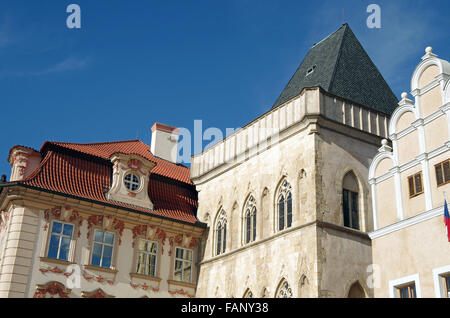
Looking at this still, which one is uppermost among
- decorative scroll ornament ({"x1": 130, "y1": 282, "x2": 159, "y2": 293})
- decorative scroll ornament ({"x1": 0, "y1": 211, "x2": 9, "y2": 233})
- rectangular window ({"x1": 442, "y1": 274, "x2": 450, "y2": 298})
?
decorative scroll ornament ({"x1": 0, "y1": 211, "x2": 9, "y2": 233})

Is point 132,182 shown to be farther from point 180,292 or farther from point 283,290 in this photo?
point 283,290

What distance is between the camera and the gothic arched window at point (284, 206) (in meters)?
22.1

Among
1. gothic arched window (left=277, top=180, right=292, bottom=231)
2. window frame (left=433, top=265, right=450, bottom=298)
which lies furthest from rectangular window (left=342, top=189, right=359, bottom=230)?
window frame (left=433, top=265, right=450, bottom=298)

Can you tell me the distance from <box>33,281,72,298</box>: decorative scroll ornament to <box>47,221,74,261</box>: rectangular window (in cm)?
104

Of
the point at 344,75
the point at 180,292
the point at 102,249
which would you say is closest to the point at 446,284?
the point at 344,75

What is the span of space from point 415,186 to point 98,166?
13.1m

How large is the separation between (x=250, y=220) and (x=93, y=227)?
615 cm

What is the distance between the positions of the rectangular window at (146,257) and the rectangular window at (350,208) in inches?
319

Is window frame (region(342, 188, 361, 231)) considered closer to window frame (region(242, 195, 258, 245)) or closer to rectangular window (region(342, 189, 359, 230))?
rectangular window (region(342, 189, 359, 230))

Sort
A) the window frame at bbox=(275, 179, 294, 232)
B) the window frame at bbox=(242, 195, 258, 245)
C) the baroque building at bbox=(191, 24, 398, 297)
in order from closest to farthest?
the baroque building at bbox=(191, 24, 398, 297) → the window frame at bbox=(275, 179, 294, 232) → the window frame at bbox=(242, 195, 258, 245)

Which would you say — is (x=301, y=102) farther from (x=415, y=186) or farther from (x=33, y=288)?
(x=33, y=288)

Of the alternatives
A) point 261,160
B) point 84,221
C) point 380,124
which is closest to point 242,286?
point 261,160

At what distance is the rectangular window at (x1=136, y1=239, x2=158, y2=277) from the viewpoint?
79.6 feet

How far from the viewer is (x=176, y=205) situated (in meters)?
26.8
